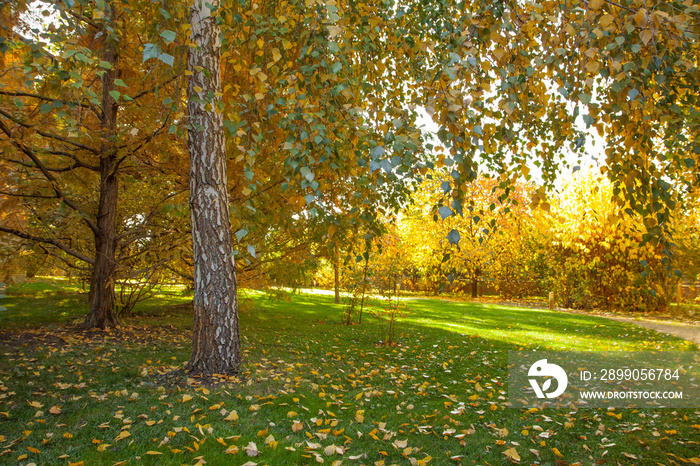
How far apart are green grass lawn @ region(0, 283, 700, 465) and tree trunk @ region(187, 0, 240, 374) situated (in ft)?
0.96

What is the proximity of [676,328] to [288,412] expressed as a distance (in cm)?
848

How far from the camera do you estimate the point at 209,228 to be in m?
3.41

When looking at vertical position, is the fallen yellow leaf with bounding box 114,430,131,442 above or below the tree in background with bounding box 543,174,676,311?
below

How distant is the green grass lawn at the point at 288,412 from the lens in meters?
2.32

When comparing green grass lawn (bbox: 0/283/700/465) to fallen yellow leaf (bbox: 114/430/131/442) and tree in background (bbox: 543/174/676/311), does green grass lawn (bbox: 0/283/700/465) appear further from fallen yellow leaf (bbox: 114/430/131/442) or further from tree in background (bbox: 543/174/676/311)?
tree in background (bbox: 543/174/676/311)

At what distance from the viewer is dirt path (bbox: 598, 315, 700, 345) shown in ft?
A: 22.3

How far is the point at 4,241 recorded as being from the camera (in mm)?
4988

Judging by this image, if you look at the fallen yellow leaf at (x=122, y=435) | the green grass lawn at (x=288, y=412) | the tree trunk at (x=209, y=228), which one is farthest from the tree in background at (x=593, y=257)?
the fallen yellow leaf at (x=122, y=435)

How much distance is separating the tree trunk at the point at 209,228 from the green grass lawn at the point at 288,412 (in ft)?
0.96

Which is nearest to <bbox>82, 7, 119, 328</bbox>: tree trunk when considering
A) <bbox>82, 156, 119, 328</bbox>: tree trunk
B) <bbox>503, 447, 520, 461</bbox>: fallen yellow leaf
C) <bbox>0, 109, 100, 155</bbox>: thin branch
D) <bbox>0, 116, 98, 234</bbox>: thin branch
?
<bbox>82, 156, 119, 328</bbox>: tree trunk

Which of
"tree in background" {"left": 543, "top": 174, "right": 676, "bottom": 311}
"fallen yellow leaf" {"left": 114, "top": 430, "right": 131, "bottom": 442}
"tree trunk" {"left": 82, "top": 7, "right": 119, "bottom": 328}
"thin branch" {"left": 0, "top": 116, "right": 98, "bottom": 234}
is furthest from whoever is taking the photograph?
"tree in background" {"left": 543, "top": 174, "right": 676, "bottom": 311}

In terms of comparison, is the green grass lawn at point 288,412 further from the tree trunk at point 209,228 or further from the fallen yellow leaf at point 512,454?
the tree trunk at point 209,228

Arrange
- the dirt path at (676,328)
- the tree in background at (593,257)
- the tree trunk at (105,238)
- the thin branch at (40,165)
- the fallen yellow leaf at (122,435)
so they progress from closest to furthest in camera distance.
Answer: the fallen yellow leaf at (122,435)
the thin branch at (40,165)
the tree trunk at (105,238)
the dirt path at (676,328)
the tree in background at (593,257)

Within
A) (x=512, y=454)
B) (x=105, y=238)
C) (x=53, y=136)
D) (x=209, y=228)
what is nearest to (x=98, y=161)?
(x=105, y=238)
